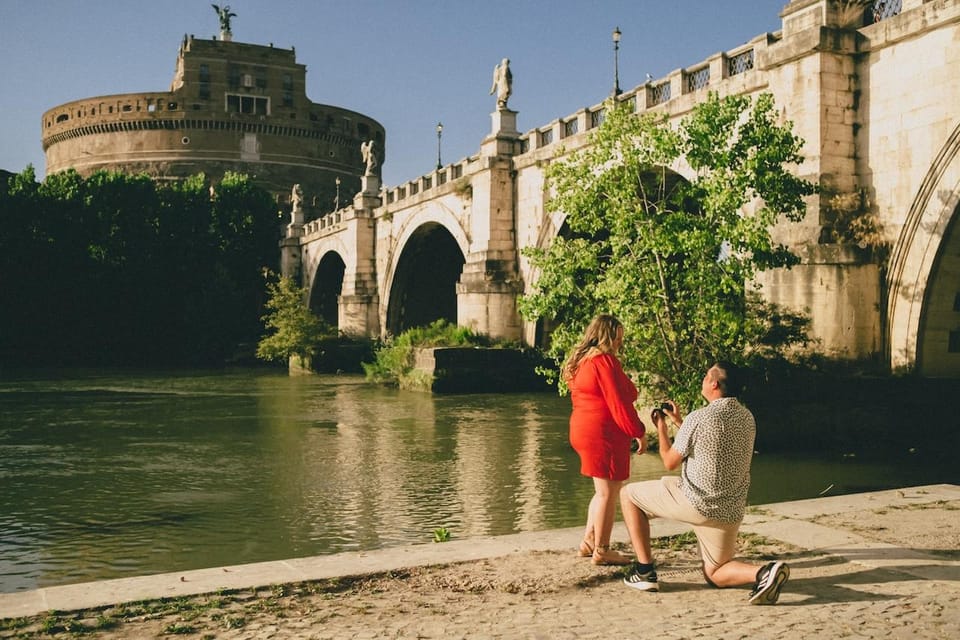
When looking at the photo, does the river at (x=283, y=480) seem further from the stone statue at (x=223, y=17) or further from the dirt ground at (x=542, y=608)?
the stone statue at (x=223, y=17)

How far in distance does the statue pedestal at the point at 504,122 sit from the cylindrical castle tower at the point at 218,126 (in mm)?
38673

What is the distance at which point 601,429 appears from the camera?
211 inches

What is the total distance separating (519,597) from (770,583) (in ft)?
3.90

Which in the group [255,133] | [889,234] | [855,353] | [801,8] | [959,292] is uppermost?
[255,133]

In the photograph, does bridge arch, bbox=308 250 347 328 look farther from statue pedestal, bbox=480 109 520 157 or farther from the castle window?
statue pedestal, bbox=480 109 520 157

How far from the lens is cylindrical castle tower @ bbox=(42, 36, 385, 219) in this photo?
64.0 metres

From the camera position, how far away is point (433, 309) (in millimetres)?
37906

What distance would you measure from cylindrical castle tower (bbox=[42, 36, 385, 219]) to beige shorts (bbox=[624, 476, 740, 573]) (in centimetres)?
5914

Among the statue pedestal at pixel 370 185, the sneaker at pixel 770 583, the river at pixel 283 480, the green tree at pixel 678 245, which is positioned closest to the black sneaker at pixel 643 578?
the sneaker at pixel 770 583

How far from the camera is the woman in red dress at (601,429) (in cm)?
523

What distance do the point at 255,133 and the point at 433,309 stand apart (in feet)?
108

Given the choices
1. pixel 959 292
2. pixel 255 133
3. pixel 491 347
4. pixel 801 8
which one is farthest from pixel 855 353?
pixel 255 133

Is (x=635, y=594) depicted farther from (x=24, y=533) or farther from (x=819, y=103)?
(x=819, y=103)

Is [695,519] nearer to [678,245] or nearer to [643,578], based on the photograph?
[643,578]
